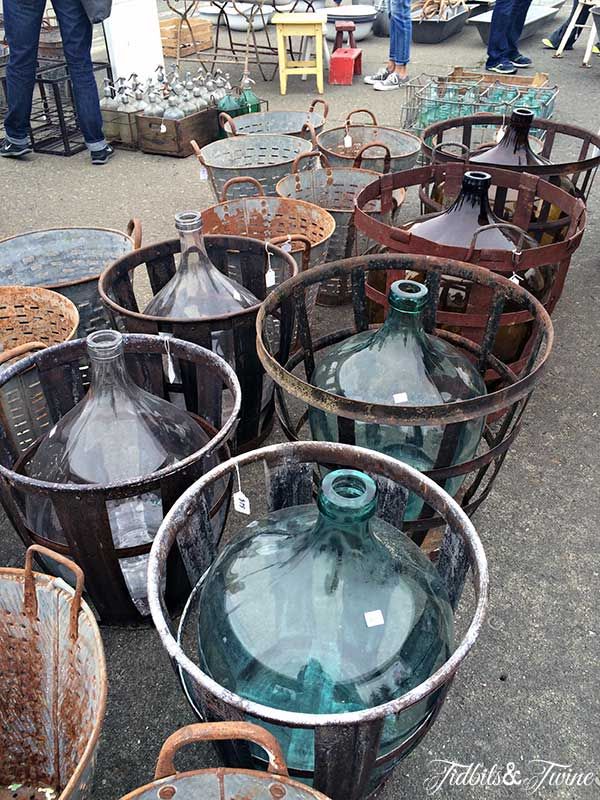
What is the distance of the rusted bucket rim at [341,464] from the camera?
0.94 metres

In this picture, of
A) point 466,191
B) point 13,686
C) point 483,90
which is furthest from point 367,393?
point 483,90

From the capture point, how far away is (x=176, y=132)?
5277 millimetres

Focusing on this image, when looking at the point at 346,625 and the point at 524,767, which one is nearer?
the point at 346,625

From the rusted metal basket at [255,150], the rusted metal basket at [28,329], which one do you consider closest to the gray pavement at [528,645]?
the rusted metal basket at [28,329]

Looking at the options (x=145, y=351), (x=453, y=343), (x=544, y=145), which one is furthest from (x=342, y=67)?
(x=145, y=351)

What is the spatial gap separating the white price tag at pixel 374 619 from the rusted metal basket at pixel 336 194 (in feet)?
7.63

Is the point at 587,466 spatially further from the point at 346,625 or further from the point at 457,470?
the point at 346,625

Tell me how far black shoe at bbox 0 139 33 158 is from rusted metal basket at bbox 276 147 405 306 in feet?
10.1

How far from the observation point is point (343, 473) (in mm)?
1097

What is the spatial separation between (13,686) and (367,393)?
3.45 ft

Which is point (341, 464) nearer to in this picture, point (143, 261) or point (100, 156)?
point (143, 261)

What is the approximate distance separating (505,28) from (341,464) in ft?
26.3

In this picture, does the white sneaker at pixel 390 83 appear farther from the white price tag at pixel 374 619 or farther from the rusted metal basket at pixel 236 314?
the white price tag at pixel 374 619

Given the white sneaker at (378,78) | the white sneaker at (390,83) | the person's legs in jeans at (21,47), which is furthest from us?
the white sneaker at (378,78)
